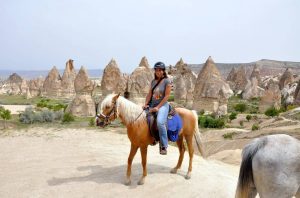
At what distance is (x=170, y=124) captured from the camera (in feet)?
21.6

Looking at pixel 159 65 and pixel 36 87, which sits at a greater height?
pixel 159 65

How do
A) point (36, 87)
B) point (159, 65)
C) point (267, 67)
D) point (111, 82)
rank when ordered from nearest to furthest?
point (159, 65)
point (111, 82)
point (36, 87)
point (267, 67)

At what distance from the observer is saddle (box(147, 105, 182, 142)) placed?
21.3 ft

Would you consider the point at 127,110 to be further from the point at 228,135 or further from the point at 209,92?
the point at 209,92

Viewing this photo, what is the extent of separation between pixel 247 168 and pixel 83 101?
2361cm

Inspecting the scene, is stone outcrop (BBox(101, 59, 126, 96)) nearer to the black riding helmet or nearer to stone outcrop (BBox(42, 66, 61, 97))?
stone outcrop (BBox(42, 66, 61, 97))

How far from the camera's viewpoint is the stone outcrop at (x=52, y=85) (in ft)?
175

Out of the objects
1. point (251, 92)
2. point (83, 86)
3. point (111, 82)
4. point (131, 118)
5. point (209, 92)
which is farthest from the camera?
point (251, 92)

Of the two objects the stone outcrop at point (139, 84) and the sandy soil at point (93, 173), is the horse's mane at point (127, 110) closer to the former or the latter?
the sandy soil at point (93, 173)

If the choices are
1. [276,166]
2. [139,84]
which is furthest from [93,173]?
[139,84]

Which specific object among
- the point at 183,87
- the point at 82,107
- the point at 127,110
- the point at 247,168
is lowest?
the point at 82,107

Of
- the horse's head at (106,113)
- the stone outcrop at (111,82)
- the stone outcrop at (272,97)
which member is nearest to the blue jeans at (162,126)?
the horse's head at (106,113)

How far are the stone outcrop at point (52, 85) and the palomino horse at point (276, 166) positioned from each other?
50.8 m

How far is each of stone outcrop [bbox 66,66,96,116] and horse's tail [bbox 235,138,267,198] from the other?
75.2 ft
